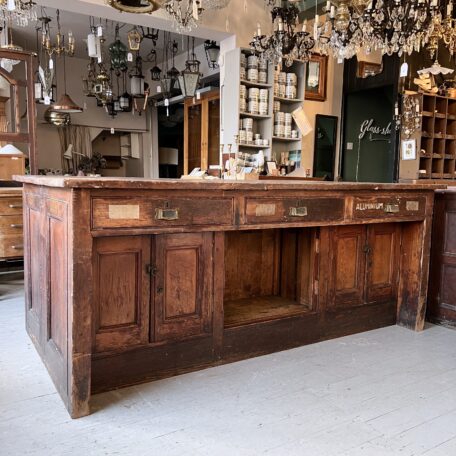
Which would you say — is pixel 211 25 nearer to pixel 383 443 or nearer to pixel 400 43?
pixel 400 43

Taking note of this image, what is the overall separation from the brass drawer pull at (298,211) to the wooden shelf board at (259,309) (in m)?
Answer: 0.61

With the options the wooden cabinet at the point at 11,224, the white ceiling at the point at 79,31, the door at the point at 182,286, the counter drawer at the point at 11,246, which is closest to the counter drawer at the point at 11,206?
the wooden cabinet at the point at 11,224

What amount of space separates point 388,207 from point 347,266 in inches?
17.6

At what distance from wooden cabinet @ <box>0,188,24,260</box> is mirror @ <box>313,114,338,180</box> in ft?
13.9

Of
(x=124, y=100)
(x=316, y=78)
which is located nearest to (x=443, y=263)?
(x=316, y=78)

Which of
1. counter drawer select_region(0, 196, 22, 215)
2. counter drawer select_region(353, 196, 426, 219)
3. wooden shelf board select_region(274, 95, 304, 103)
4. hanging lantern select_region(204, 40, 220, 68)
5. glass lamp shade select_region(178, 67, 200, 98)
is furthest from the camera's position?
hanging lantern select_region(204, 40, 220, 68)

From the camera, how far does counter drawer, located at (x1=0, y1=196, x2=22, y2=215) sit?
3.73 m

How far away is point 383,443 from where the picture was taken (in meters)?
1.67

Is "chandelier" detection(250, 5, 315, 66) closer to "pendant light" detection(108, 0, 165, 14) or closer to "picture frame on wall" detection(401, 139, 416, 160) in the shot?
"pendant light" detection(108, 0, 165, 14)

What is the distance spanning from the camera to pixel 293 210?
235 cm

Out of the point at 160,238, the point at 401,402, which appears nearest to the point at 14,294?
the point at 160,238

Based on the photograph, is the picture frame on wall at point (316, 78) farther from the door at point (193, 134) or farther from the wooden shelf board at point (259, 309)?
the wooden shelf board at point (259, 309)

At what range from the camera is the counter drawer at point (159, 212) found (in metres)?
1.81

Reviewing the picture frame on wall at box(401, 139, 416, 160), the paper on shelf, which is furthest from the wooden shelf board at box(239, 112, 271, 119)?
the picture frame on wall at box(401, 139, 416, 160)
